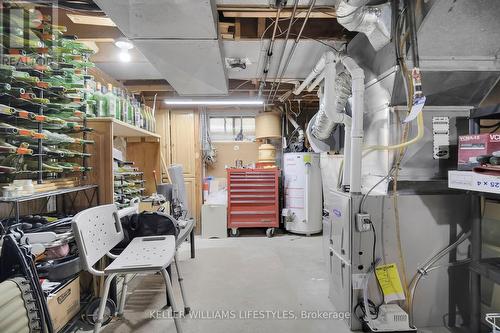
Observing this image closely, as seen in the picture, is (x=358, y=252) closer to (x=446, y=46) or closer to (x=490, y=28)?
(x=446, y=46)

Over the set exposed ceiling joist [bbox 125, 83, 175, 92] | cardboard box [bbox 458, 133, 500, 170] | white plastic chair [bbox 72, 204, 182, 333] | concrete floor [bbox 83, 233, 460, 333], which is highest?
exposed ceiling joist [bbox 125, 83, 175, 92]

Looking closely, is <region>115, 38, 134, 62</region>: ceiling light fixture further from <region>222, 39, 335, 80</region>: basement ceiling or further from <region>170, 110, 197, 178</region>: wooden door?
<region>170, 110, 197, 178</region>: wooden door

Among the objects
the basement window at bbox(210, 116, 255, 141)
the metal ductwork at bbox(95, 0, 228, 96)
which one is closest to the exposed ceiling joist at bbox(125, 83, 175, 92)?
the metal ductwork at bbox(95, 0, 228, 96)

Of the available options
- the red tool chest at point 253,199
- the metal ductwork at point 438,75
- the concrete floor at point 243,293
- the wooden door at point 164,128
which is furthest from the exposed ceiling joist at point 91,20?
the red tool chest at point 253,199

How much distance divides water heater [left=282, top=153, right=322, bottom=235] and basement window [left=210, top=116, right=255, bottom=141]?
4.26 ft

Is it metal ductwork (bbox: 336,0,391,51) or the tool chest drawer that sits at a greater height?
metal ductwork (bbox: 336,0,391,51)

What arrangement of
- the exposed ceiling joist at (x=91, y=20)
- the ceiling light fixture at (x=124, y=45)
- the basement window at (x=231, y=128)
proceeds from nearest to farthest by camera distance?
the exposed ceiling joist at (x=91, y=20)
the ceiling light fixture at (x=124, y=45)
the basement window at (x=231, y=128)

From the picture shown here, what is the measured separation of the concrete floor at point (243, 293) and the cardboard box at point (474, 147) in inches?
53.8

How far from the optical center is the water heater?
4.29 metres

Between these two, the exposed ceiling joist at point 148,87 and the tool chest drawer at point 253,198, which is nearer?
the exposed ceiling joist at point 148,87

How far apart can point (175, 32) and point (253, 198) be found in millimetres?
3004

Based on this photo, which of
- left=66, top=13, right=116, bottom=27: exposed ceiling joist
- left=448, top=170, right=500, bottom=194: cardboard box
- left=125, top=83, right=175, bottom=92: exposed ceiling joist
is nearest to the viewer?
left=448, top=170, right=500, bottom=194: cardboard box

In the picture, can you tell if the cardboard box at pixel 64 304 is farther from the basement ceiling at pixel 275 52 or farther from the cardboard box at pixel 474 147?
the cardboard box at pixel 474 147

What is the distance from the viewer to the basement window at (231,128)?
17.6 ft
